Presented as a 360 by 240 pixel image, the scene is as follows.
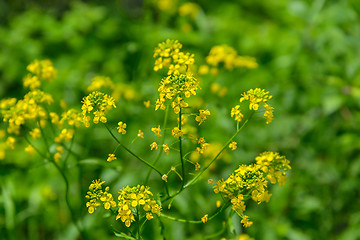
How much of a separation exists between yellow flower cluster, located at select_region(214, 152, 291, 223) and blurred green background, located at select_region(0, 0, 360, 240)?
0.98m

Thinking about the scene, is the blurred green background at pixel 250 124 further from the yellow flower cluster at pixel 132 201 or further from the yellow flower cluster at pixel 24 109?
the yellow flower cluster at pixel 132 201

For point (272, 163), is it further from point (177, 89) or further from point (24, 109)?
point (24, 109)

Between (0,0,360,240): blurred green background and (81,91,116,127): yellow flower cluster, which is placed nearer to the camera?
(81,91,116,127): yellow flower cluster

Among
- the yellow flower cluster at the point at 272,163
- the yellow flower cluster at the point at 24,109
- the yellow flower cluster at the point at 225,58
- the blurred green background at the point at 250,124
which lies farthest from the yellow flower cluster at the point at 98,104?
the yellow flower cluster at the point at 225,58

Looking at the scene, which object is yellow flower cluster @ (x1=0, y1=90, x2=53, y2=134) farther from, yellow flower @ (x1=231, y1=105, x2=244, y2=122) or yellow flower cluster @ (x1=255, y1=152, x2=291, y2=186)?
yellow flower cluster @ (x1=255, y1=152, x2=291, y2=186)

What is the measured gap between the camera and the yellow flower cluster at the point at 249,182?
2.00 metres

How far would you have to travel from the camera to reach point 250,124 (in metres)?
4.00

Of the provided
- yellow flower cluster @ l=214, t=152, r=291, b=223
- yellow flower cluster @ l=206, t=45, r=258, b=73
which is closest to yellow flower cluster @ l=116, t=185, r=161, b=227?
yellow flower cluster @ l=214, t=152, r=291, b=223

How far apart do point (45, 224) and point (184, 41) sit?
2240 mm

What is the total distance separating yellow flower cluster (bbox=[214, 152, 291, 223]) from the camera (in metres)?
2.00

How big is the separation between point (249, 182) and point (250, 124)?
2058 millimetres

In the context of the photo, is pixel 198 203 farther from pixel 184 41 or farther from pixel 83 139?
pixel 184 41

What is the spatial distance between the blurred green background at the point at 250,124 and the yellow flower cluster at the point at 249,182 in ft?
3.23

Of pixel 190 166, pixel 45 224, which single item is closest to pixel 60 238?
pixel 45 224
